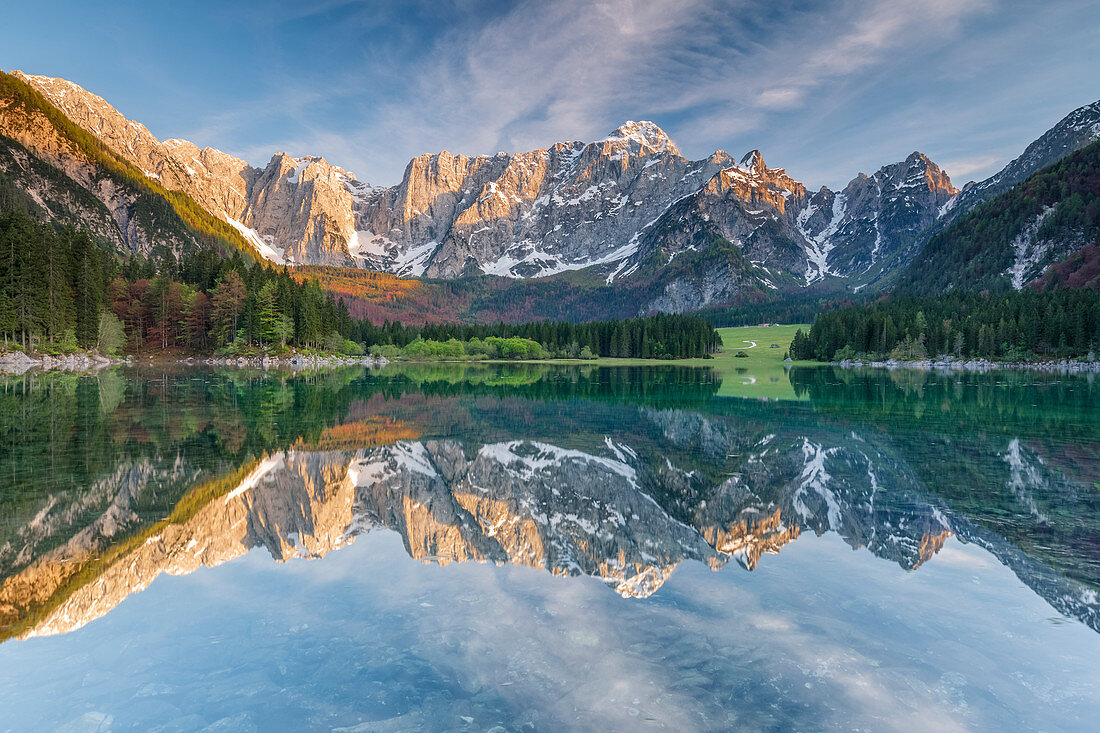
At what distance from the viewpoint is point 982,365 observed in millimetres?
124125

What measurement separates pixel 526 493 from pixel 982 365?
464 feet

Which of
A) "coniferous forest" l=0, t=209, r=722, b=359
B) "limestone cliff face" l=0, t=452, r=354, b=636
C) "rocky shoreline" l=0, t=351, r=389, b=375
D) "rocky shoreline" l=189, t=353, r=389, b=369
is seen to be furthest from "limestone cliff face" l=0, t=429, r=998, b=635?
"rocky shoreline" l=189, t=353, r=389, b=369

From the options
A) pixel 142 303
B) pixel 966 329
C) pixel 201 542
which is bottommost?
pixel 201 542

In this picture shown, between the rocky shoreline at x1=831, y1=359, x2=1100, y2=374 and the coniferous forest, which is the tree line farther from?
the coniferous forest

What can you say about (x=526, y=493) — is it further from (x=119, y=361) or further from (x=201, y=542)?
(x=119, y=361)

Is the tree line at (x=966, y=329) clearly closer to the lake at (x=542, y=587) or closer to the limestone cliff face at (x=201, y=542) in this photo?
the lake at (x=542, y=587)

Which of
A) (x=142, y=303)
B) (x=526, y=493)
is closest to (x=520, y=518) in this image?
(x=526, y=493)

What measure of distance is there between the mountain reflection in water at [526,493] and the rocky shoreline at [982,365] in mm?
99866

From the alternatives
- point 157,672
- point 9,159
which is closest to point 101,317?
point 157,672

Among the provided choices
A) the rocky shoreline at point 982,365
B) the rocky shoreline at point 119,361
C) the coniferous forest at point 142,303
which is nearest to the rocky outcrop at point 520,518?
the rocky shoreline at point 119,361

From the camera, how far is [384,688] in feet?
24.2

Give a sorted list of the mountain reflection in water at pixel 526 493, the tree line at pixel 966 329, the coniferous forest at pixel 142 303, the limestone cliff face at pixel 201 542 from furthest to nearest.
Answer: the tree line at pixel 966 329 < the coniferous forest at pixel 142 303 < the mountain reflection in water at pixel 526 493 < the limestone cliff face at pixel 201 542

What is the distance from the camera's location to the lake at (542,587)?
7105 millimetres

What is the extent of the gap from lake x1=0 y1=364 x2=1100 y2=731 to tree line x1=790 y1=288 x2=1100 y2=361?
416 ft
